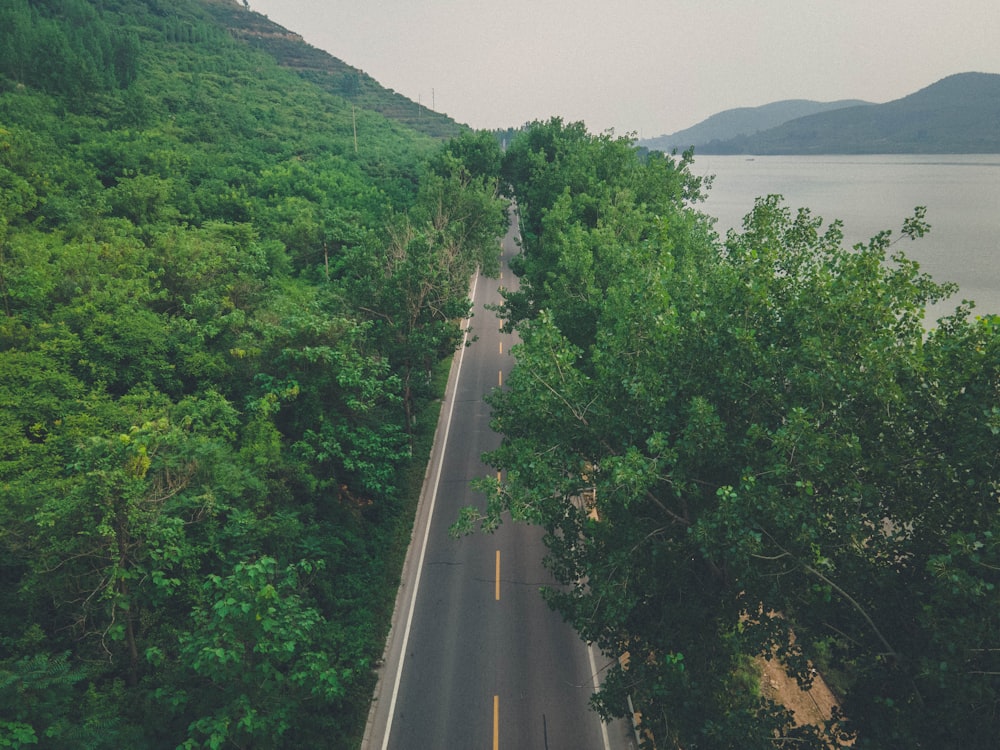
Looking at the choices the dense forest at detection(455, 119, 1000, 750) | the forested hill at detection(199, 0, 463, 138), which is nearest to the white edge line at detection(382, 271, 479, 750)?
the dense forest at detection(455, 119, 1000, 750)

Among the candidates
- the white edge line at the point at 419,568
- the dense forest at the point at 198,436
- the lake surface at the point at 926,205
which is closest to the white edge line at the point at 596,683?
the white edge line at the point at 419,568

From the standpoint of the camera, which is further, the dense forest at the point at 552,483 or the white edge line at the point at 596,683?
the white edge line at the point at 596,683

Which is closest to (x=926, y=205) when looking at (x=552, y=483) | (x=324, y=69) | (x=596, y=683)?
(x=596, y=683)

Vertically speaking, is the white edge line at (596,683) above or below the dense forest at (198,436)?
below

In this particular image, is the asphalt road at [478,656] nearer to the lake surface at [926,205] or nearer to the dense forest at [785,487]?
the dense forest at [785,487]

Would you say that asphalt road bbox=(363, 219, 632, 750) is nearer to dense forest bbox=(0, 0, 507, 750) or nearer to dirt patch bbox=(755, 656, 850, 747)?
dense forest bbox=(0, 0, 507, 750)
